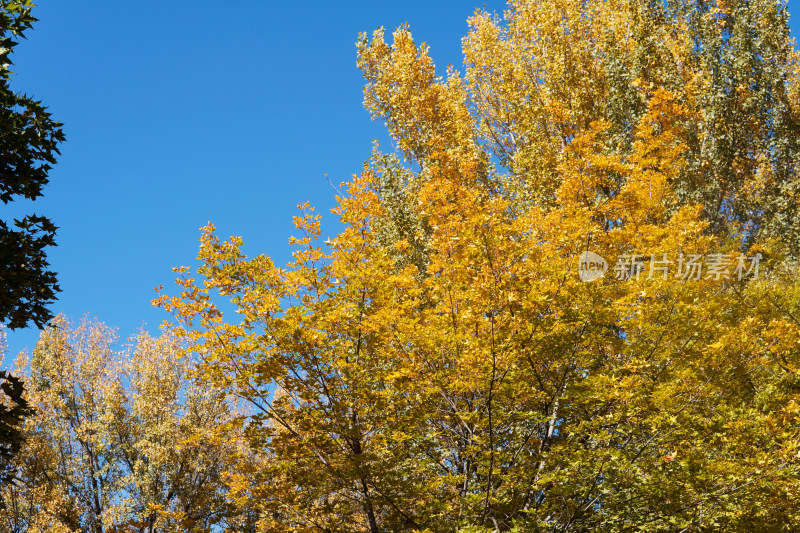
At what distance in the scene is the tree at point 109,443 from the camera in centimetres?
1336

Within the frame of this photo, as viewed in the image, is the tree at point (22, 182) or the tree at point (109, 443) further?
the tree at point (109, 443)

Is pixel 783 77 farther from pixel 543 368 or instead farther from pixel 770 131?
pixel 543 368

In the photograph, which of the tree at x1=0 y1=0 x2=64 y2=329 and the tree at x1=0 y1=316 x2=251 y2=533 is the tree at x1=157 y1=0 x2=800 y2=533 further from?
the tree at x1=0 y1=316 x2=251 y2=533

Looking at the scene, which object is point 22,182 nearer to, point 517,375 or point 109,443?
point 517,375

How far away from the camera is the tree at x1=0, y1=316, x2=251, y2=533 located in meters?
13.4

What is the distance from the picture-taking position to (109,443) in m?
14.6

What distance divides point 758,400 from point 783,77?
11.2 meters

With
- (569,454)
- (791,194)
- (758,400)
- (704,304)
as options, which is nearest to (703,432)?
(758,400)

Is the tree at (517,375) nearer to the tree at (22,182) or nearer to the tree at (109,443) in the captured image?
the tree at (22,182)

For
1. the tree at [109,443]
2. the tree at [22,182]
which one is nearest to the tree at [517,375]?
the tree at [22,182]

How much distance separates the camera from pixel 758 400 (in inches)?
287

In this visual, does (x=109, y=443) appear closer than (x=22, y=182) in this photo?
No

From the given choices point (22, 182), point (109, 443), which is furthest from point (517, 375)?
point (109, 443)

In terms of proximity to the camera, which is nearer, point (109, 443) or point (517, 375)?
point (517, 375)
